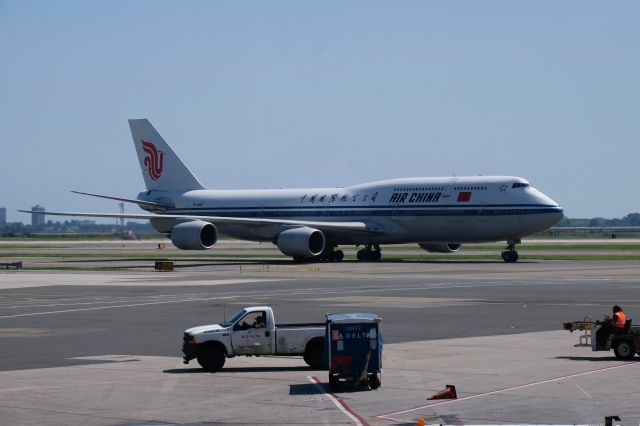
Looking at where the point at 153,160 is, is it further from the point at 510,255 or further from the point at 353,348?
the point at 353,348

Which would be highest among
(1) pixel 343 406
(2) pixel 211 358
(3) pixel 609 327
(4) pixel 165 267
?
(4) pixel 165 267

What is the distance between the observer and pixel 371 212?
8281cm

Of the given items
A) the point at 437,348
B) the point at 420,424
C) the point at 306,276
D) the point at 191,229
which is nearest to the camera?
the point at 420,424

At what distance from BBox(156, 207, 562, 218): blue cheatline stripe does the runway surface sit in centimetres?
638

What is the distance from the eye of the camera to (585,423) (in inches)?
736

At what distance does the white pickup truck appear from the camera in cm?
2631

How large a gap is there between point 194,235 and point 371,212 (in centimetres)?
1285

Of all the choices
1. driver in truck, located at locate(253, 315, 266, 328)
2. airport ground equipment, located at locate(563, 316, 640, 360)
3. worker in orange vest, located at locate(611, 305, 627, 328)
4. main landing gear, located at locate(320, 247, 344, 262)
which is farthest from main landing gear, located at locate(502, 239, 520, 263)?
driver in truck, located at locate(253, 315, 266, 328)

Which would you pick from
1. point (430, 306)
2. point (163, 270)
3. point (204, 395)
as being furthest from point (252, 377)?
point (163, 270)

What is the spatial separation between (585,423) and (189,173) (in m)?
78.5

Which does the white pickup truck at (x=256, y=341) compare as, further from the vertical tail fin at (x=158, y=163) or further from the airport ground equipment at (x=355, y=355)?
the vertical tail fin at (x=158, y=163)

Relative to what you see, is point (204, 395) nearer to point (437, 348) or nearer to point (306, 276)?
point (437, 348)

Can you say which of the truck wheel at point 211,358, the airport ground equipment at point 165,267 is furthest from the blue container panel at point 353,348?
the airport ground equipment at point 165,267

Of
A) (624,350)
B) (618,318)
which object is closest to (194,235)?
(618,318)
